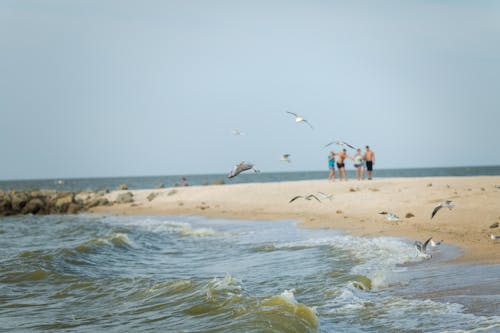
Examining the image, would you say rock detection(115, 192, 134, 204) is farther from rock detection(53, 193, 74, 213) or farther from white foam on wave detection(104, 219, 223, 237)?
white foam on wave detection(104, 219, 223, 237)

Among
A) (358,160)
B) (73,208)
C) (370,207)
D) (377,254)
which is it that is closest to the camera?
(377,254)

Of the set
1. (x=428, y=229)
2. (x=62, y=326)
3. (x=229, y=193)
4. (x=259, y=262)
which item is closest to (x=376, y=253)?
(x=259, y=262)

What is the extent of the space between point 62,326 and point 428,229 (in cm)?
1087

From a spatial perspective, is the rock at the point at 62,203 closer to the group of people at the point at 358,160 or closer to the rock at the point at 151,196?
the rock at the point at 151,196

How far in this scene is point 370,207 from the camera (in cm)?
2158

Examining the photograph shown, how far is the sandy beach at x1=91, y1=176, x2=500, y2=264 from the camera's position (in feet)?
48.7

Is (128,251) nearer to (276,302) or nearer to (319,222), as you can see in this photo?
(319,222)

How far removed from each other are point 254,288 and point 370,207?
40.2ft

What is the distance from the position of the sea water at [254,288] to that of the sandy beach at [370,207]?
1179 millimetres

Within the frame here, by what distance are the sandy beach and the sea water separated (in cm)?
118

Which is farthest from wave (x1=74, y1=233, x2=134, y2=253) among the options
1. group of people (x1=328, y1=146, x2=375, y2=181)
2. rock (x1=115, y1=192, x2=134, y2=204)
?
rock (x1=115, y1=192, x2=134, y2=204)

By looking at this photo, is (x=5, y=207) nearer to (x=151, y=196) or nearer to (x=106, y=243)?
(x=151, y=196)

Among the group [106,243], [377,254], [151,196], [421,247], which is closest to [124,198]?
[151,196]

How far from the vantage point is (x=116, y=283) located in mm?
11492
